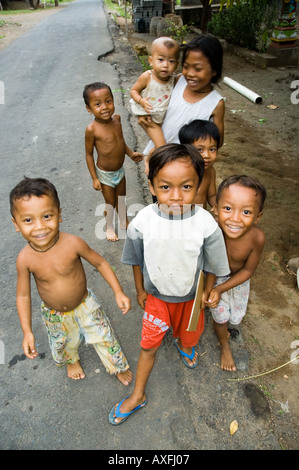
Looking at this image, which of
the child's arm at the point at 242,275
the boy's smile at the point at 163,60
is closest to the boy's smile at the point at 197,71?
the boy's smile at the point at 163,60

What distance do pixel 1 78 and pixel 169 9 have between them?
9500 mm

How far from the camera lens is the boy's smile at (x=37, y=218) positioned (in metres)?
1.45

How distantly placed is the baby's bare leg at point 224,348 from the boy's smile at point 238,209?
625 mm

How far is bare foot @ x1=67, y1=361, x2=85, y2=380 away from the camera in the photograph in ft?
6.22

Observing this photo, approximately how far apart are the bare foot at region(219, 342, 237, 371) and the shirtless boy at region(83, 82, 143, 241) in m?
1.41

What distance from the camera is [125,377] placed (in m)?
1.87

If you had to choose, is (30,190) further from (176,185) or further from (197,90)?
(197,90)

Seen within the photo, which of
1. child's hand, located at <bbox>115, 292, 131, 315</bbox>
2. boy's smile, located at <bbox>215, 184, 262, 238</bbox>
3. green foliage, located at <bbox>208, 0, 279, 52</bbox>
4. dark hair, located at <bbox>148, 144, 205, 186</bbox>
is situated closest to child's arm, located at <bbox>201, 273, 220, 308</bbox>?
boy's smile, located at <bbox>215, 184, 262, 238</bbox>

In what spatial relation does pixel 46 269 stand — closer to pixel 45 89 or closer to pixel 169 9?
pixel 45 89

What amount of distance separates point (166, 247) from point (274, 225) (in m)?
2.01

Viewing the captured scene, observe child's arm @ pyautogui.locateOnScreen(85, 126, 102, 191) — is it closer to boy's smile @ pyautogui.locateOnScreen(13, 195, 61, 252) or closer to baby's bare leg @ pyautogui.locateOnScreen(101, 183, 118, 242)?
baby's bare leg @ pyautogui.locateOnScreen(101, 183, 118, 242)

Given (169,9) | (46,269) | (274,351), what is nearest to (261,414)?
(274,351)

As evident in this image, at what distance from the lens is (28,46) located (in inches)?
433

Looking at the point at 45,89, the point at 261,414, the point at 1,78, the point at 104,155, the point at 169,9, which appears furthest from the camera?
the point at 169,9
